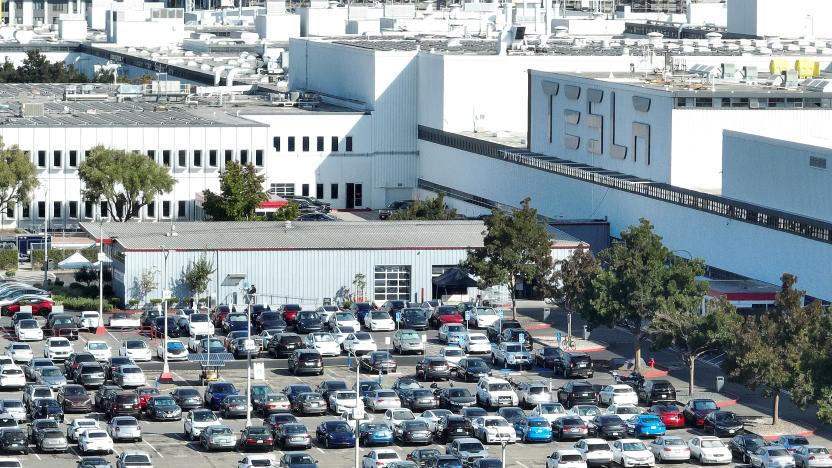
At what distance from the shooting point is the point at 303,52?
479ft

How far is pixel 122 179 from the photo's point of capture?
109688 mm

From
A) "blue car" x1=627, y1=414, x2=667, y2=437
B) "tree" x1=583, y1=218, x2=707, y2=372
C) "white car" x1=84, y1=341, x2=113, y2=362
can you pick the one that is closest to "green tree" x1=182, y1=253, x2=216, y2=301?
"white car" x1=84, y1=341, x2=113, y2=362

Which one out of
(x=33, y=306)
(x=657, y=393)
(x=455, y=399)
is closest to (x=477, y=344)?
(x=455, y=399)

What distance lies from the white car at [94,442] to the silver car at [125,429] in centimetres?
142

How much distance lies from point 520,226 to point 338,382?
61.2 feet

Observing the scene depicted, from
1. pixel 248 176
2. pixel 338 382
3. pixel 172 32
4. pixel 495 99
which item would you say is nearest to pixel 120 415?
pixel 338 382

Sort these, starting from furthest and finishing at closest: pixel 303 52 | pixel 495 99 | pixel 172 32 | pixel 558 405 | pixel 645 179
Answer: pixel 172 32 < pixel 303 52 < pixel 495 99 < pixel 645 179 < pixel 558 405

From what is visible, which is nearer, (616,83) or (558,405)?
(558,405)

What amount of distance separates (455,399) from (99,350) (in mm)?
15785

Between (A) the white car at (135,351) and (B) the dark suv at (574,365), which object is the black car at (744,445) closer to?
(B) the dark suv at (574,365)

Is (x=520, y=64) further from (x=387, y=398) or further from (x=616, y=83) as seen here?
(x=387, y=398)

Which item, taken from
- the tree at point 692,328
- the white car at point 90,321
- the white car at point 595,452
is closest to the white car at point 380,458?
the white car at point 595,452

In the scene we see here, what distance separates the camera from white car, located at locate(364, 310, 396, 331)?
282ft

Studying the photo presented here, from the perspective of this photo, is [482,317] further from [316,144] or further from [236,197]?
[316,144]
